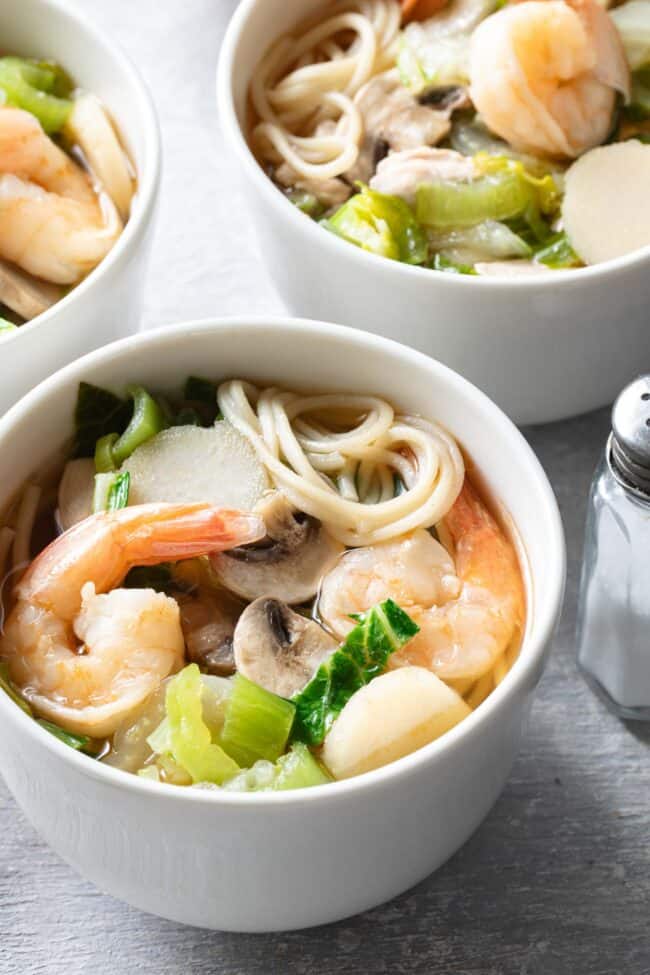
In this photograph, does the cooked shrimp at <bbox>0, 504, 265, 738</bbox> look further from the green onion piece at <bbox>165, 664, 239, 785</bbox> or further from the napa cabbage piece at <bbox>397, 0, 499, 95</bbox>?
the napa cabbage piece at <bbox>397, 0, 499, 95</bbox>

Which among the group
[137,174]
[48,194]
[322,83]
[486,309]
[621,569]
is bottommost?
[621,569]

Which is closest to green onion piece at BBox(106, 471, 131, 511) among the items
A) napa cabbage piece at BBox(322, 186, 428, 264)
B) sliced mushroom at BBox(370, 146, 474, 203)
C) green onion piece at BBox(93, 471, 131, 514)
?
green onion piece at BBox(93, 471, 131, 514)

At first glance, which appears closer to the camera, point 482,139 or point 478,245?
point 478,245

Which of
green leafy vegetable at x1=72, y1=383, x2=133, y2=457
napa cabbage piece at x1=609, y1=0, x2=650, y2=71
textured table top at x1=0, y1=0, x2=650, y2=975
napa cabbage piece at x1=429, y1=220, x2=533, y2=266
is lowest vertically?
textured table top at x1=0, y1=0, x2=650, y2=975

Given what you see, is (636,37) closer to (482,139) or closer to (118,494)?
(482,139)

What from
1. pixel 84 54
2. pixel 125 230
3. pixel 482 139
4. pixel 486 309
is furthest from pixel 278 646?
pixel 84 54

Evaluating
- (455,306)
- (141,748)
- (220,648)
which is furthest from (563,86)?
(141,748)

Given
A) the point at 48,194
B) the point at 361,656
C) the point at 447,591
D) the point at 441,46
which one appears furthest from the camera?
the point at 441,46

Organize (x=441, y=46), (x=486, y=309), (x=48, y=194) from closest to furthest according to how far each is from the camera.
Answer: (x=486, y=309) → (x=48, y=194) → (x=441, y=46)
